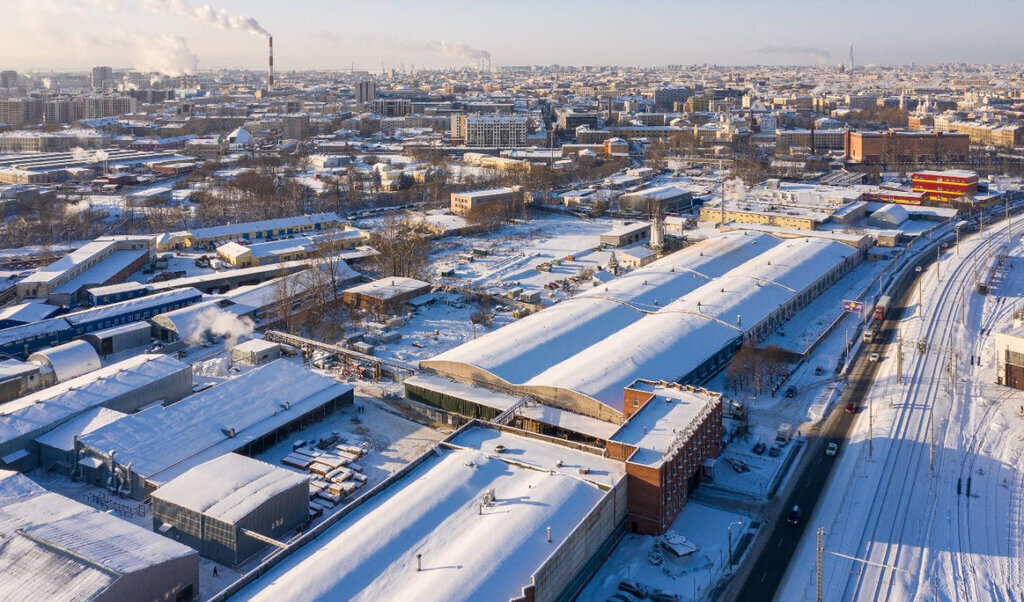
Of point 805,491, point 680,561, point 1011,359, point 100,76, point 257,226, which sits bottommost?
point 680,561

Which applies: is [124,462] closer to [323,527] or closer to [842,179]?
[323,527]

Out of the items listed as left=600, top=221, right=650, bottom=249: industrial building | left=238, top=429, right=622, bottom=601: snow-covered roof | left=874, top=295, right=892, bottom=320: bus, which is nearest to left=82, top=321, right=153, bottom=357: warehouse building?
left=238, top=429, right=622, bottom=601: snow-covered roof

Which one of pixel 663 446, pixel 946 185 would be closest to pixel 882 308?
pixel 663 446

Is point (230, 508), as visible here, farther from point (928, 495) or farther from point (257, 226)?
point (257, 226)

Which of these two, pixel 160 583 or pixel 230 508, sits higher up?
pixel 230 508

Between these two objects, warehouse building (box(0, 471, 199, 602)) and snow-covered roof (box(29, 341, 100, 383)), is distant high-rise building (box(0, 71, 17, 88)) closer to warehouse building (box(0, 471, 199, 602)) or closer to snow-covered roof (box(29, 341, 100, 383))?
snow-covered roof (box(29, 341, 100, 383))

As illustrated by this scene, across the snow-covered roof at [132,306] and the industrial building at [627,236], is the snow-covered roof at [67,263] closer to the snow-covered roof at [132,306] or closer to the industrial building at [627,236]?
the snow-covered roof at [132,306]
